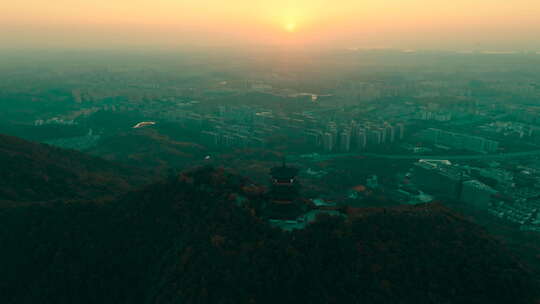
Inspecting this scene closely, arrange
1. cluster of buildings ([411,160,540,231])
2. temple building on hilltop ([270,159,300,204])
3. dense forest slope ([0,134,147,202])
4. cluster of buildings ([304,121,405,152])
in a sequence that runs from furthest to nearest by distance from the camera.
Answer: cluster of buildings ([304,121,405,152]) < cluster of buildings ([411,160,540,231]) < dense forest slope ([0,134,147,202]) < temple building on hilltop ([270,159,300,204])

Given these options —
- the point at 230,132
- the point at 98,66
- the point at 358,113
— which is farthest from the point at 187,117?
the point at 98,66

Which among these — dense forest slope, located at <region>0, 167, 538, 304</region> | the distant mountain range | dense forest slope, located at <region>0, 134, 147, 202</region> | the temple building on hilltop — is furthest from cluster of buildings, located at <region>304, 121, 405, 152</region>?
the temple building on hilltop

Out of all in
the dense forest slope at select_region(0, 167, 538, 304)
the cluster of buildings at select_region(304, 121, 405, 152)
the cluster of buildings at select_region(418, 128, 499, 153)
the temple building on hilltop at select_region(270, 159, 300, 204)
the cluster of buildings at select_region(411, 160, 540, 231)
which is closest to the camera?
the dense forest slope at select_region(0, 167, 538, 304)

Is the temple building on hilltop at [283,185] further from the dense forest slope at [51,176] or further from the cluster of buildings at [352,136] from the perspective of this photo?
the cluster of buildings at [352,136]

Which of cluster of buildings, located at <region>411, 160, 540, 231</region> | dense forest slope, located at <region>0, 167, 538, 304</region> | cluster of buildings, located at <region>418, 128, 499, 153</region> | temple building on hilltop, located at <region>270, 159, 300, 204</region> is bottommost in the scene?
cluster of buildings, located at <region>411, 160, 540, 231</region>

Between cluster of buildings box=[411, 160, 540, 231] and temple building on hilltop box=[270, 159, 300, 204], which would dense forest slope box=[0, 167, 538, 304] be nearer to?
temple building on hilltop box=[270, 159, 300, 204]

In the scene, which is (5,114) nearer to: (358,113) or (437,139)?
(358,113)
